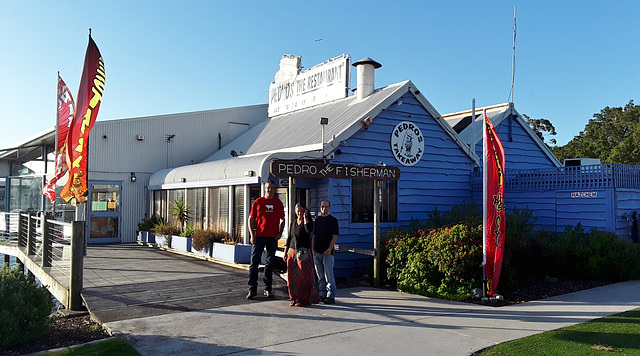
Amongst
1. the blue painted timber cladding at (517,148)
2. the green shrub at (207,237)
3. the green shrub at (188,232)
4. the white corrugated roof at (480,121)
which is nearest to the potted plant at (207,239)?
the green shrub at (207,237)

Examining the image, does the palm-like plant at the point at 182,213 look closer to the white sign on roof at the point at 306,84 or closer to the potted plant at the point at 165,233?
the potted plant at the point at 165,233

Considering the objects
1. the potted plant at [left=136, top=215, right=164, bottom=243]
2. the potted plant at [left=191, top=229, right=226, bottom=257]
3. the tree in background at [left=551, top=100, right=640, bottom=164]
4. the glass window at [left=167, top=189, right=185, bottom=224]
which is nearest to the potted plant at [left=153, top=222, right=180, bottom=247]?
the glass window at [left=167, top=189, right=185, bottom=224]

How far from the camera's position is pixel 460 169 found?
1442 centimetres

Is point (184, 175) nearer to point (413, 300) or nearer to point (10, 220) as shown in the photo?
point (10, 220)

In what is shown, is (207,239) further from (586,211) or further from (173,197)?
(586,211)

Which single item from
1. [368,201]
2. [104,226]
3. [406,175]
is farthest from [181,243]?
[406,175]

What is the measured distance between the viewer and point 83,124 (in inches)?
399

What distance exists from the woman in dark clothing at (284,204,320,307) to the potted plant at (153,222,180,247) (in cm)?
835

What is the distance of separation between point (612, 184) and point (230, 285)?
8676 mm

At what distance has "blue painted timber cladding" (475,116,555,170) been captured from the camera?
16.8 meters

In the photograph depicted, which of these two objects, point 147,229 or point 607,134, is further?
point 607,134

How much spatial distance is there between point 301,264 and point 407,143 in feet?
19.8

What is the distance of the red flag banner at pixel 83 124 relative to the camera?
10.1 m

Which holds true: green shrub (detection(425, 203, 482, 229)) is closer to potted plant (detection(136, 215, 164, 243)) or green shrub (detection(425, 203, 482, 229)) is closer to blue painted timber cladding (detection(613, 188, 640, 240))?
blue painted timber cladding (detection(613, 188, 640, 240))
